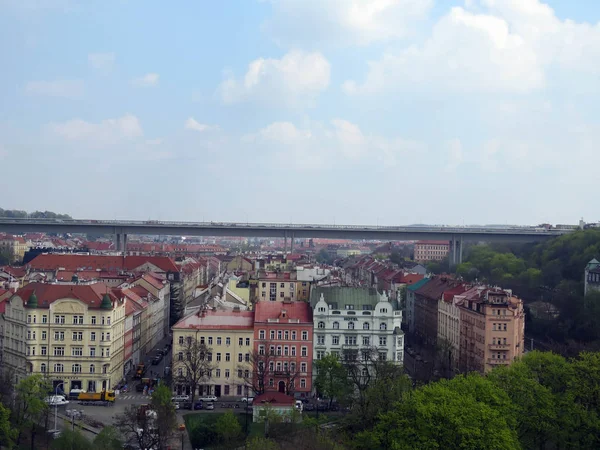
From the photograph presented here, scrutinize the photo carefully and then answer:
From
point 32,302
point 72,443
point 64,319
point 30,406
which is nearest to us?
point 72,443

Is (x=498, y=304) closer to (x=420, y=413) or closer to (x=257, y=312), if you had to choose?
(x=257, y=312)

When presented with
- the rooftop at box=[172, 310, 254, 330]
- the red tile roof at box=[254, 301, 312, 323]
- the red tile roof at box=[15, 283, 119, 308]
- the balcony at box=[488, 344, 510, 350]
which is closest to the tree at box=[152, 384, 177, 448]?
the rooftop at box=[172, 310, 254, 330]

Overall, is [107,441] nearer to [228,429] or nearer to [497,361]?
[228,429]

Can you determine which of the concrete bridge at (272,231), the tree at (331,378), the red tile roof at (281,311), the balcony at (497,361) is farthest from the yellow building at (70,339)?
the concrete bridge at (272,231)

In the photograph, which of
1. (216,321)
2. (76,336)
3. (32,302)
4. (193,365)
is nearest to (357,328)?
(216,321)

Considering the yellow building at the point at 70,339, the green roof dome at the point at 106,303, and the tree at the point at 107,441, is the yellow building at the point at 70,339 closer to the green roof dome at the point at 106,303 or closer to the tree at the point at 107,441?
the green roof dome at the point at 106,303

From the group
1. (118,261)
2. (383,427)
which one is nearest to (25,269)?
(118,261)

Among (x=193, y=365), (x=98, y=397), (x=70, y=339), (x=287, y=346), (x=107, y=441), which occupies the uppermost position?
(x=70, y=339)
